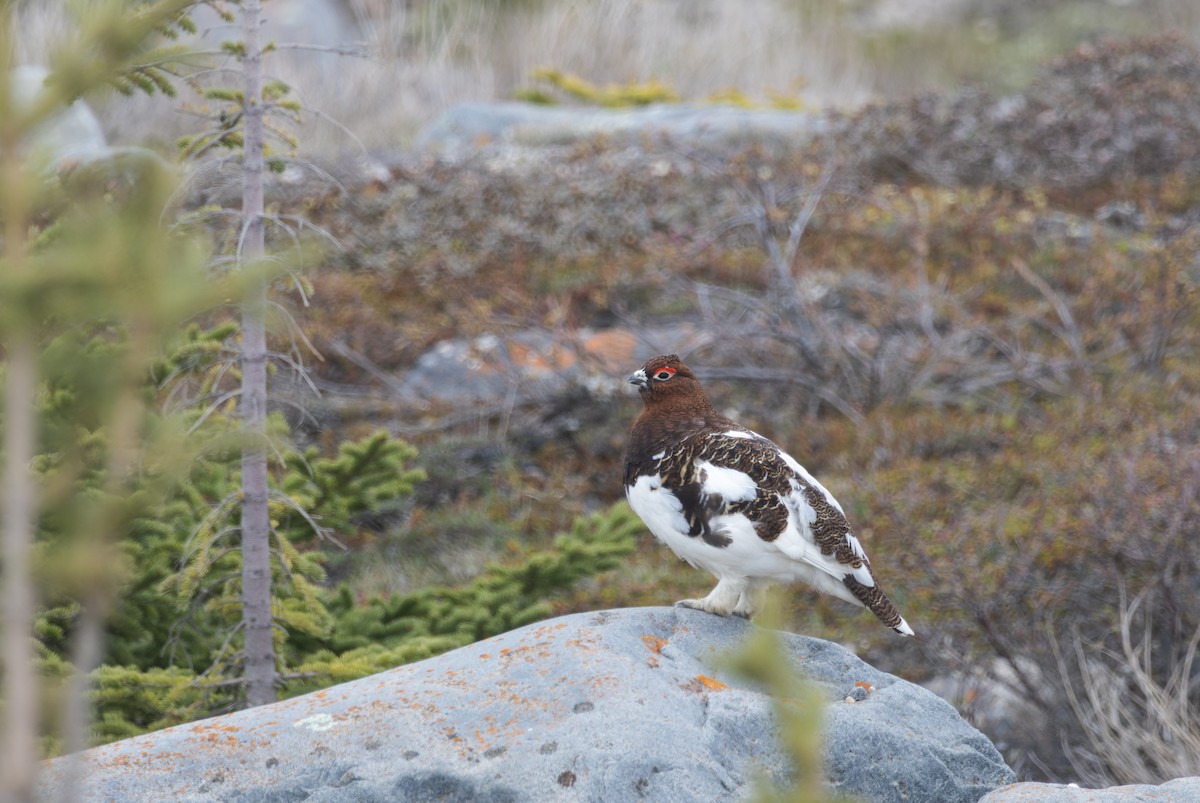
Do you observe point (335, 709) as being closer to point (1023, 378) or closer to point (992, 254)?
point (1023, 378)

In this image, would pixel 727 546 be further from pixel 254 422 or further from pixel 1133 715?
pixel 1133 715

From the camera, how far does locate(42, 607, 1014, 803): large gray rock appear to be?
8.18ft

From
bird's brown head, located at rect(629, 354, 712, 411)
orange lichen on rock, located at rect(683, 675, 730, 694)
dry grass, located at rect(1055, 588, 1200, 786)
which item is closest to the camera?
orange lichen on rock, located at rect(683, 675, 730, 694)

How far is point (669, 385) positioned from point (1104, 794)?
1412 mm

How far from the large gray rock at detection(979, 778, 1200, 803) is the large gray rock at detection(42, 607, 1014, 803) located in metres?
0.18

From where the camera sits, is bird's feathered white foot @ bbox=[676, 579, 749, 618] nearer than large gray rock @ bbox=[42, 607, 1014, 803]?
No

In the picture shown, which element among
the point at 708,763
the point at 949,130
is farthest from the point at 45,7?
the point at 708,763

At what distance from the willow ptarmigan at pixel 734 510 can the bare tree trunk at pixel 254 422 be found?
1.05 meters

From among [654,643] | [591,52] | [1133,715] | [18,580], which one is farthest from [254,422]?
[591,52]

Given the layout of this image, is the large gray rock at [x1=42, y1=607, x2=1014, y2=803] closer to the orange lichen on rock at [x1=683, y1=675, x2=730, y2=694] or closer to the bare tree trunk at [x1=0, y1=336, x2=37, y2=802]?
the orange lichen on rock at [x1=683, y1=675, x2=730, y2=694]

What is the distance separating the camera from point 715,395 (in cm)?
730

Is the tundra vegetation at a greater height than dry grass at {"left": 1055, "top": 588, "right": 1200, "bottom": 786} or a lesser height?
greater

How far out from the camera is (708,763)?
8.34 feet

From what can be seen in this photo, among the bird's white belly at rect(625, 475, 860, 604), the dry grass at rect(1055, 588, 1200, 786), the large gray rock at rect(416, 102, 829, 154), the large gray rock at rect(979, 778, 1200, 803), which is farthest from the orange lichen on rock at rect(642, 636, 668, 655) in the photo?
the large gray rock at rect(416, 102, 829, 154)
